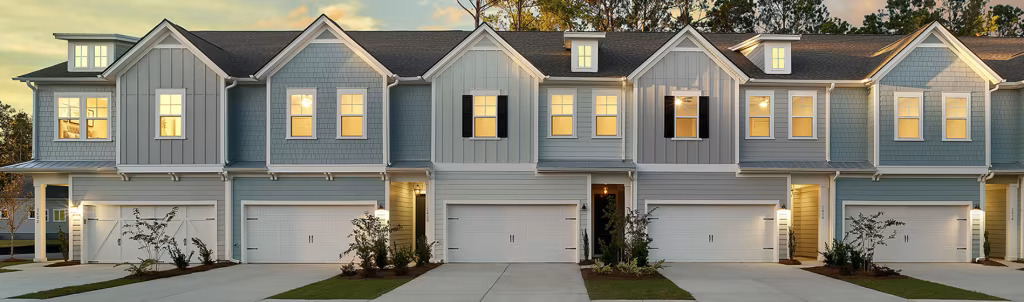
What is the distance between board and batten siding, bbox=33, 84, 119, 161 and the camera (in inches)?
1015

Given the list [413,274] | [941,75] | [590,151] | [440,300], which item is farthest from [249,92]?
[941,75]

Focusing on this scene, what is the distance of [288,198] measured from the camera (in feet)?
83.8

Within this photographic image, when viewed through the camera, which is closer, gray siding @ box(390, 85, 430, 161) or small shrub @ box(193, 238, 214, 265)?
small shrub @ box(193, 238, 214, 265)

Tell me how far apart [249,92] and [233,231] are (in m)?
3.97

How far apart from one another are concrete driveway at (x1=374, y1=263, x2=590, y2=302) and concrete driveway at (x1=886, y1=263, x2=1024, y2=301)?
809 cm

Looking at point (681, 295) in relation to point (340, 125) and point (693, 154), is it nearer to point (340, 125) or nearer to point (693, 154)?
point (693, 154)

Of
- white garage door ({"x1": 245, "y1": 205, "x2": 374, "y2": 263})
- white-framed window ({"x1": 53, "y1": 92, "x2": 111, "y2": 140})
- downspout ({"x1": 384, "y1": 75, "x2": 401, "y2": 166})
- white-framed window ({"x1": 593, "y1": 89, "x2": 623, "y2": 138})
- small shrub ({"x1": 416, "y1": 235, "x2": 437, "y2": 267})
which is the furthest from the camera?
white-framed window ({"x1": 53, "y1": 92, "x2": 111, "y2": 140})

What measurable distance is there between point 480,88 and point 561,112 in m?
2.37

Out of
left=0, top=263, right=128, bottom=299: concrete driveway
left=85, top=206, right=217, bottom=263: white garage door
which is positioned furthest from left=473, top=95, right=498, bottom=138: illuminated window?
left=0, top=263, right=128, bottom=299: concrete driveway

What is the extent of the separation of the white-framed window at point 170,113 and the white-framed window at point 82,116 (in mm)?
1859

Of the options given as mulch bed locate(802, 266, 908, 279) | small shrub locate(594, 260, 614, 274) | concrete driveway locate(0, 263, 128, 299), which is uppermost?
small shrub locate(594, 260, 614, 274)

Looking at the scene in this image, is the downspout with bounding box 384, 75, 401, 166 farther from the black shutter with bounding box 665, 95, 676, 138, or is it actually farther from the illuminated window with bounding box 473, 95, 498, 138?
the black shutter with bounding box 665, 95, 676, 138

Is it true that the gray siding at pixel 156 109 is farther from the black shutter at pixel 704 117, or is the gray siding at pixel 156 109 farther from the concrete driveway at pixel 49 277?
the black shutter at pixel 704 117

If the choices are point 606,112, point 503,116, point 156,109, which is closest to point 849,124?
point 606,112
